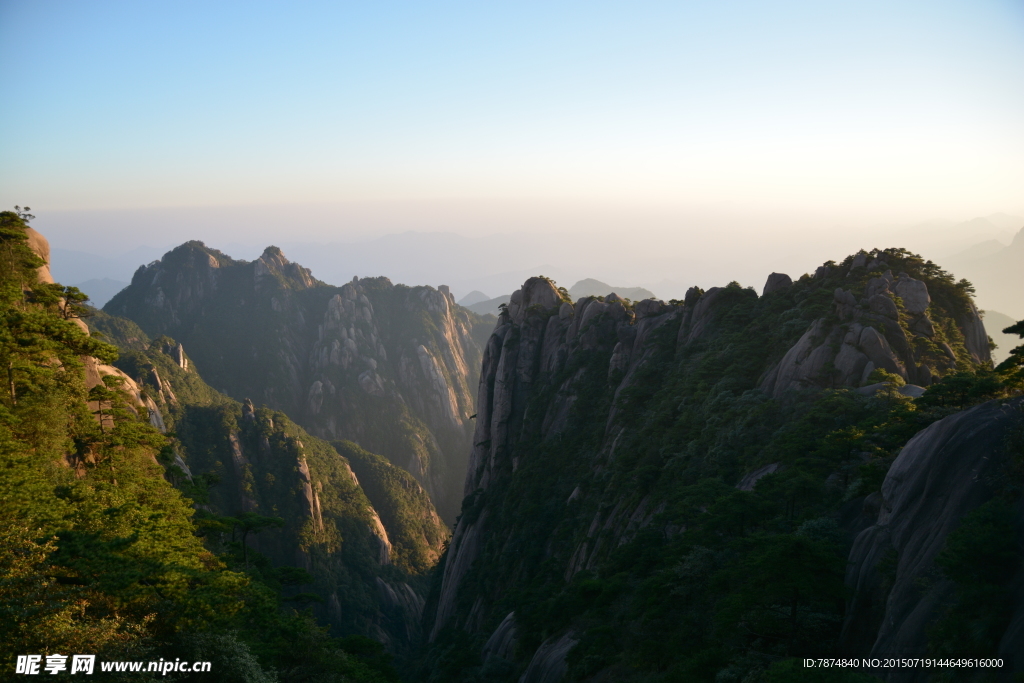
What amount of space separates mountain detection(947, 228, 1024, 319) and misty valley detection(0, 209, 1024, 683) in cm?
9791

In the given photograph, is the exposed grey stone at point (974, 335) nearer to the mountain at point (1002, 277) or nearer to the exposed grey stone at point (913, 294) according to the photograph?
the exposed grey stone at point (913, 294)

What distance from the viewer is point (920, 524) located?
1619cm

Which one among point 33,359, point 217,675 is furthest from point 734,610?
point 33,359

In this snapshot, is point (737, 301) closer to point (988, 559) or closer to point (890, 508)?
point (890, 508)

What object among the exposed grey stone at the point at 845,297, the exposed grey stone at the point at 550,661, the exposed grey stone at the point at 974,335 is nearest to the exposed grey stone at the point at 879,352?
the exposed grey stone at the point at 845,297

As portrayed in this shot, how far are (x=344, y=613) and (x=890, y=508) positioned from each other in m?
89.0

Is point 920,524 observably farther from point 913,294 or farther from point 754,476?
point 913,294

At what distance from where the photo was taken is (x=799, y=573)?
56.8ft

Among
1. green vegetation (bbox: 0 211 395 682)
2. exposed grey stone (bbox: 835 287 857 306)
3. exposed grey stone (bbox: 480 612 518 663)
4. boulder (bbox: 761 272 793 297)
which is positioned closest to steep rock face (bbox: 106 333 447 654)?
green vegetation (bbox: 0 211 395 682)

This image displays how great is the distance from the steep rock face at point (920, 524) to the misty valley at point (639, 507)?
8 cm

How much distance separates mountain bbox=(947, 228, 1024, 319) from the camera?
Result: 120 m

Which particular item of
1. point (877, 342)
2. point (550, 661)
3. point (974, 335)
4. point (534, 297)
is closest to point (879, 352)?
point (877, 342)

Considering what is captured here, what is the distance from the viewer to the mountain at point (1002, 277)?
119938 millimetres

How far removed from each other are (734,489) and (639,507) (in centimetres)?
977
